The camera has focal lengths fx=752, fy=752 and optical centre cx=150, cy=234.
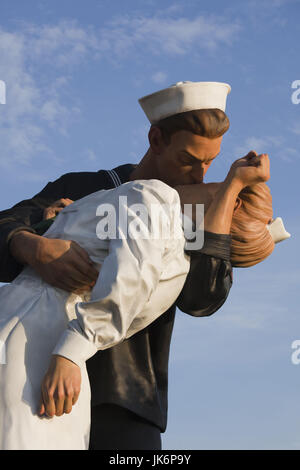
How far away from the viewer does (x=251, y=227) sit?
350 centimetres

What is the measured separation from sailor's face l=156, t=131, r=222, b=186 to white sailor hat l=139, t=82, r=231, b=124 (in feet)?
0.55

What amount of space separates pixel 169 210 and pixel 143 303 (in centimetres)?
41


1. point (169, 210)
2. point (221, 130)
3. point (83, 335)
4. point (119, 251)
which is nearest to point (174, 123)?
point (221, 130)

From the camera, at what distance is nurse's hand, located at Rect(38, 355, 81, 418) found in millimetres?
2779

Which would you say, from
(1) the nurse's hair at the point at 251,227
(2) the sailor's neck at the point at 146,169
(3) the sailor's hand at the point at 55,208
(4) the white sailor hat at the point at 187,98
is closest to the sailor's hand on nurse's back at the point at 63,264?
(3) the sailor's hand at the point at 55,208

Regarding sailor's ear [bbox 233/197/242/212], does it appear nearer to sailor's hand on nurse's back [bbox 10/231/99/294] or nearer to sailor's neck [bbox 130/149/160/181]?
sailor's neck [bbox 130/149/160/181]

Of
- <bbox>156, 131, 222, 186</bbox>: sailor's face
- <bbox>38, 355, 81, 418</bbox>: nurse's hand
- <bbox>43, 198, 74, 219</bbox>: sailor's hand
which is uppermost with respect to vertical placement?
<bbox>156, 131, 222, 186</bbox>: sailor's face

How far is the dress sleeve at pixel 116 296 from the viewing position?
2826 millimetres

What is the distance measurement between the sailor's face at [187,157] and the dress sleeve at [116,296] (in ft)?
2.57

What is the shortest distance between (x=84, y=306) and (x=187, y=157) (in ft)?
3.85

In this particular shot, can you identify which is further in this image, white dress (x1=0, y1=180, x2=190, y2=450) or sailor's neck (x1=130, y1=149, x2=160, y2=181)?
sailor's neck (x1=130, y1=149, x2=160, y2=181)

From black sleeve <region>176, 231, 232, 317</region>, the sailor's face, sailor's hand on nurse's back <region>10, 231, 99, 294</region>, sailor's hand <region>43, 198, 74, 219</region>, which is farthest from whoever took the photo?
sailor's hand <region>43, 198, 74, 219</region>

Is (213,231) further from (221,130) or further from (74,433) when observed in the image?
(74,433)

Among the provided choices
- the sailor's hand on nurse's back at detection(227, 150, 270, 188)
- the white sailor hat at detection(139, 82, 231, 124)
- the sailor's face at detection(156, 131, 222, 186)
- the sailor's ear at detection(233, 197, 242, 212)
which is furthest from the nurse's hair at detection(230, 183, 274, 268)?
the white sailor hat at detection(139, 82, 231, 124)
